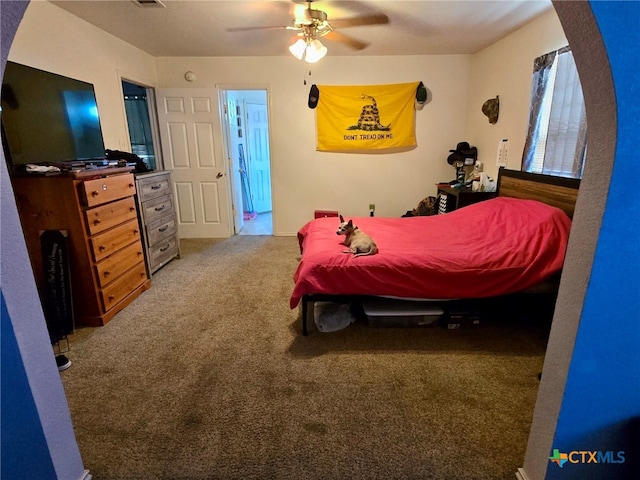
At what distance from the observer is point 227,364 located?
6.53ft

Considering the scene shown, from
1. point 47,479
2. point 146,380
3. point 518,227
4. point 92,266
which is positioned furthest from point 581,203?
point 92,266

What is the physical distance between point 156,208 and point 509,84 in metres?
4.01

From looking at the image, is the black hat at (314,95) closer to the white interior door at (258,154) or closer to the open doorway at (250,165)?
the open doorway at (250,165)

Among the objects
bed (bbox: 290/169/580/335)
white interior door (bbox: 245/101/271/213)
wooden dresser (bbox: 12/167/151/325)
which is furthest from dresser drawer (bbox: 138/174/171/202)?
white interior door (bbox: 245/101/271/213)

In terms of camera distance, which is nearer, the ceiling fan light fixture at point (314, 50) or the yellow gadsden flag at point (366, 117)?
the ceiling fan light fixture at point (314, 50)

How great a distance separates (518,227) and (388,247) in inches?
40.6

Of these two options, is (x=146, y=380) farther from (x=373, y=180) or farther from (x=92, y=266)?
(x=373, y=180)

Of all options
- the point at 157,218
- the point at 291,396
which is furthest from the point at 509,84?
the point at 157,218

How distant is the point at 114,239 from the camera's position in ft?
8.55

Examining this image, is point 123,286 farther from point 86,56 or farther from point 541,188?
point 541,188

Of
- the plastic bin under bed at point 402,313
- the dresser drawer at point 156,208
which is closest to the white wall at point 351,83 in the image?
the dresser drawer at point 156,208

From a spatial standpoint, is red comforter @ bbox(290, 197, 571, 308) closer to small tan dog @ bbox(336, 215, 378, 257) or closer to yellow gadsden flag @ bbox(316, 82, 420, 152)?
small tan dog @ bbox(336, 215, 378, 257)

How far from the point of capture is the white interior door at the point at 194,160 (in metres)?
4.35

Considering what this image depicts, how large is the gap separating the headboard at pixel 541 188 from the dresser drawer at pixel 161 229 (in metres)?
3.63
